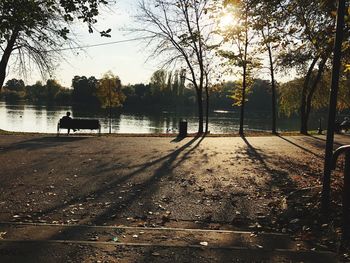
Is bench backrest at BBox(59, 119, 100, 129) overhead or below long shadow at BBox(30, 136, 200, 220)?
overhead

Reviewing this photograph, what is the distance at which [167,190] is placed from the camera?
688 cm

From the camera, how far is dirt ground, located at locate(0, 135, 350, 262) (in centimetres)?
516

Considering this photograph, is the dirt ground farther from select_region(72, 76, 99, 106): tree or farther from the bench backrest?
select_region(72, 76, 99, 106): tree

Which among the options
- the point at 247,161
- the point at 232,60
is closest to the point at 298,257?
the point at 247,161

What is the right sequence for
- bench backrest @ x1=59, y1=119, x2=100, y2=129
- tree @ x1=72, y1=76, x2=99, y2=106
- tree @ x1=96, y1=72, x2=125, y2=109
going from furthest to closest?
tree @ x1=72, y1=76, x2=99, y2=106 → tree @ x1=96, y1=72, x2=125, y2=109 → bench backrest @ x1=59, y1=119, x2=100, y2=129

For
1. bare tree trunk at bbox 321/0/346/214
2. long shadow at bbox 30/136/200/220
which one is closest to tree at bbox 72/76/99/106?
long shadow at bbox 30/136/200/220

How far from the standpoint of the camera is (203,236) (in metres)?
4.33

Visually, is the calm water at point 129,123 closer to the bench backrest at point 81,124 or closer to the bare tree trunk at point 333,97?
the bench backrest at point 81,124

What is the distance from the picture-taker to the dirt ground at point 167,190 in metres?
5.16

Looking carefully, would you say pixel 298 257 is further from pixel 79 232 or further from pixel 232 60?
pixel 232 60

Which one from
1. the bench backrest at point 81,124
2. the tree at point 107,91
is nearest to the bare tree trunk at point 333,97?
the bench backrest at point 81,124

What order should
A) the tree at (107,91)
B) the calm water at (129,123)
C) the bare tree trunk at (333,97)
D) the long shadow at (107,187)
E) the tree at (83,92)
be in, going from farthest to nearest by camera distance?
1. the tree at (83,92)
2. the tree at (107,91)
3. the calm water at (129,123)
4. the long shadow at (107,187)
5. the bare tree trunk at (333,97)

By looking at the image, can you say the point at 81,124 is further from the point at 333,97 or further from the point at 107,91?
the point at 107,91

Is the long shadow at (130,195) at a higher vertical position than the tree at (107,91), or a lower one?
lower
